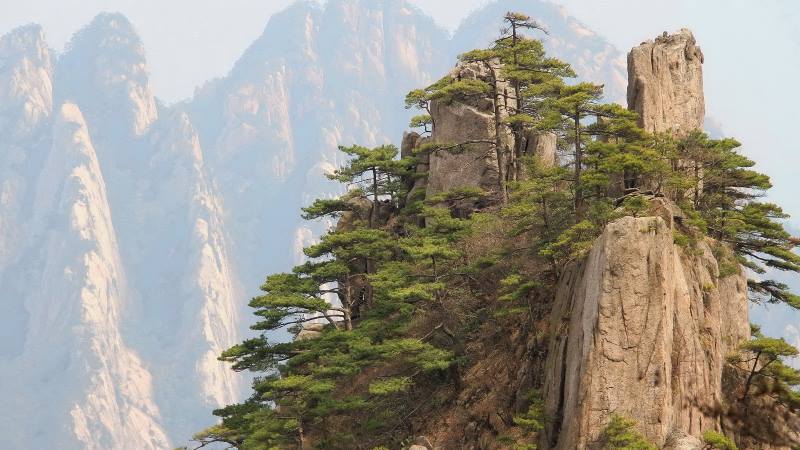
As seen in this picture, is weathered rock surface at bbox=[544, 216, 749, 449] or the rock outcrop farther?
the rock outcrop

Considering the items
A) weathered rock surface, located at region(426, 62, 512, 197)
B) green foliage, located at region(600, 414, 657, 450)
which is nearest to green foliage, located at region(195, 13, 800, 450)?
weathered rock surface, located at region(426, 62, 512, 197)

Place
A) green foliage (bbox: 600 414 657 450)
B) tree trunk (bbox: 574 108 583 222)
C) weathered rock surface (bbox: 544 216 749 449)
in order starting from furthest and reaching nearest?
tree trunk (bbox: 574 108 583 222), weathered rock surface (bbox: 544 216 749 449), green foliage (bbox: 600 414 657 450)

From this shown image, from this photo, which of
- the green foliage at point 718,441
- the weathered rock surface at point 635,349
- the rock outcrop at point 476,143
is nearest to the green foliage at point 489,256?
the rock outcrop at point 476,143

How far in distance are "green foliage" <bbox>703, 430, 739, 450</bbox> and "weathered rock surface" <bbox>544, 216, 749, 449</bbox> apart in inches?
25.6

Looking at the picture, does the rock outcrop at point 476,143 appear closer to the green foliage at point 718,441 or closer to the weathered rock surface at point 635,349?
the weathered rock surface at point 635,349


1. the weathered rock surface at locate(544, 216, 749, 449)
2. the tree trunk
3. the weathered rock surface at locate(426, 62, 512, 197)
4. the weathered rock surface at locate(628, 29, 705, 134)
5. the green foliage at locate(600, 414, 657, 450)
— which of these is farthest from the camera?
the weathered rock surface at locate(426, 62, 512, 197)

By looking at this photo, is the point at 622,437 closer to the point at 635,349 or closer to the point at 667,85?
the point at 635,349

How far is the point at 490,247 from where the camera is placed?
4509cm

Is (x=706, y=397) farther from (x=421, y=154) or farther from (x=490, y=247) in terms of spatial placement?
(x=421, y=154)

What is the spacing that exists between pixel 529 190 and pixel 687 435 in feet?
44.5

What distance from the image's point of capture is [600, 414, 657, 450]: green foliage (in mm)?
30812

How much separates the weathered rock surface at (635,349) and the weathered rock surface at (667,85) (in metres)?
11.1

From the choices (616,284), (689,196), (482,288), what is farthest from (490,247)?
(616,284)

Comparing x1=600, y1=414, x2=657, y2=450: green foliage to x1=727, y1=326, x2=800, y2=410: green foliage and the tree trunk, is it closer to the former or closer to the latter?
x1=727, y1=326, x2=800, y2=410: green foliage
